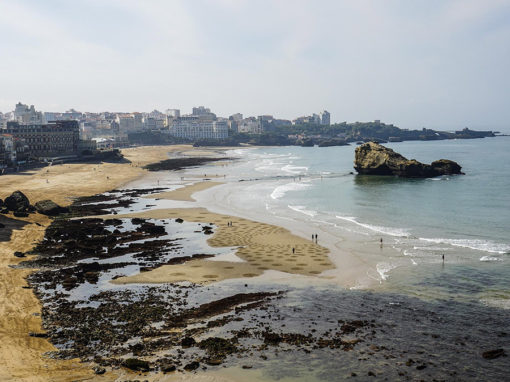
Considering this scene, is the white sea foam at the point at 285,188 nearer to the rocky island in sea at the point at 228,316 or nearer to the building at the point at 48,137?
the rocky island in sea at the point at 228,316

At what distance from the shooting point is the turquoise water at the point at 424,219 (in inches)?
1201

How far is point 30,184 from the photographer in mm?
78375

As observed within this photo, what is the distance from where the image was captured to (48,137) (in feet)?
437

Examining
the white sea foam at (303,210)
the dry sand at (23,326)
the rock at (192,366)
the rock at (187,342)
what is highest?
the white sea foam at (303,210)

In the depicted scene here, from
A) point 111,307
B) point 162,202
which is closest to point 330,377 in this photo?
point 111,307

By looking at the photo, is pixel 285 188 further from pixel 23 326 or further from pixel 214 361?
pixel 214 361

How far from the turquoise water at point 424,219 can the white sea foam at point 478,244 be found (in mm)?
77

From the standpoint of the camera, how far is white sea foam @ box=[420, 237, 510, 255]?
123ft

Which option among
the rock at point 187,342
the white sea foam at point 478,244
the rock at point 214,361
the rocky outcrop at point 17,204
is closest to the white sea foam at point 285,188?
the white sea foam at point 478,244

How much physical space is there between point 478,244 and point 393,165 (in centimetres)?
5704

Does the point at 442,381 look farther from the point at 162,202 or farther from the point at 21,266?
the point at 162,202

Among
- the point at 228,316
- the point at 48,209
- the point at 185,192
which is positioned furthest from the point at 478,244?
the point at 48,209

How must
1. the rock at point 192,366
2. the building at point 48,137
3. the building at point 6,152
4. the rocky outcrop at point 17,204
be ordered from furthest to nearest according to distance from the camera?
the building at point 48,137
the building at point 6,152
the rocky outcrop at point 17,204
the rock at point 192,366

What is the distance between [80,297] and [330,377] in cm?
1688
